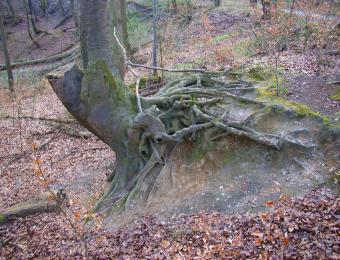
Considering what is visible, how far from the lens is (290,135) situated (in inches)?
286

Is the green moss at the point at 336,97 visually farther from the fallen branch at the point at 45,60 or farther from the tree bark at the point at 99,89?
the fallen branch at the point at 45,60

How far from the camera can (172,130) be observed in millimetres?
8461

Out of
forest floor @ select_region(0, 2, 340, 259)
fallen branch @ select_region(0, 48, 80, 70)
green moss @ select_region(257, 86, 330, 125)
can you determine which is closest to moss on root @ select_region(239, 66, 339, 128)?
green moss @ select_region(257, 86, 330, 125)

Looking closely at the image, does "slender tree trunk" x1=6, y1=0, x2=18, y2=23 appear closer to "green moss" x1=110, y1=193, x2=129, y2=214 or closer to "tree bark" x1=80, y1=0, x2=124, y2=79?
"tree bark" x1=80, y1=0, x2=124, y2=79

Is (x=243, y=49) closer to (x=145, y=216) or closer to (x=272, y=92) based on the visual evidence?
(x=272, y=92)

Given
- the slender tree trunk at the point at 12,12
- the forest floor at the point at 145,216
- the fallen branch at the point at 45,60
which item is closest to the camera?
the forest floor at the point at 145,216

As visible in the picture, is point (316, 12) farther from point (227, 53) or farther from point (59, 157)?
point (59, 157)

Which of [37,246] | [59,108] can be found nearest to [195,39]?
[59,108]

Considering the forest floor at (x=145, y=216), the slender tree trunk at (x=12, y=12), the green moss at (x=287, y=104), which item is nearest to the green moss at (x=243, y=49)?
the forest floor at (x=145, y=216)

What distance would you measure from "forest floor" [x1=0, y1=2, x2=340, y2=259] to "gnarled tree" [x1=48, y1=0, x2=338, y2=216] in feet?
3.07

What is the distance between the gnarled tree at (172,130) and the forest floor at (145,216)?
94cm

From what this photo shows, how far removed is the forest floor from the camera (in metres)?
5.53

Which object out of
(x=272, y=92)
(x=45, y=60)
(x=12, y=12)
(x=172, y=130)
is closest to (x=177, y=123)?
(x=172, y=130)

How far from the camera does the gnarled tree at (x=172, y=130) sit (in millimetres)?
7484
